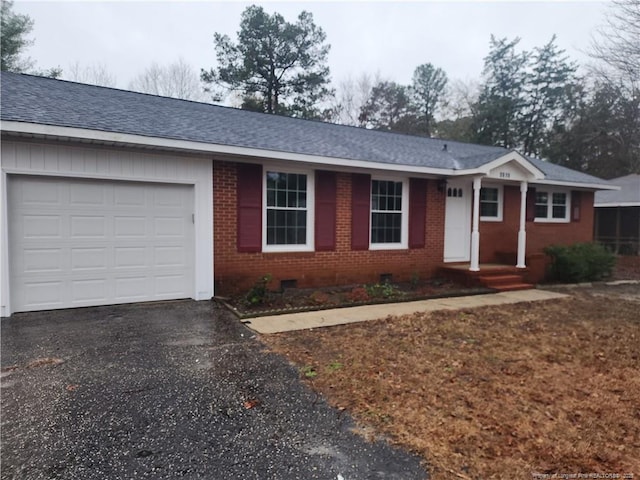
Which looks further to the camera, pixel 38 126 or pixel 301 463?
pixel 38 126

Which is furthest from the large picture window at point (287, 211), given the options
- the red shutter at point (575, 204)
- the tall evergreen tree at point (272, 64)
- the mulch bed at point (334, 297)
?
the tall evergreen tree at point (272, 64)

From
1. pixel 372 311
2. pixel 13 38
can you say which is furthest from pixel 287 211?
pixel 13 38

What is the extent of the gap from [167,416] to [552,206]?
41.7ft

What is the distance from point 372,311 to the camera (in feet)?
21.9

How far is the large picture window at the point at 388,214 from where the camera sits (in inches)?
359

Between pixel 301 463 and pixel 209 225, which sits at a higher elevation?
pixel 209 225

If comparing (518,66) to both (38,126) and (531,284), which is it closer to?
(531,284)

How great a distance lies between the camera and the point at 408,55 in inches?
1270

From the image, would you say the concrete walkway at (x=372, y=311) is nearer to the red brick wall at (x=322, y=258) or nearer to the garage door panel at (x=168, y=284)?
the red brick wall at (x=322, y=258)

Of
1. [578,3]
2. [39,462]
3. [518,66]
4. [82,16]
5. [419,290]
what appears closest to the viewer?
[39,462]

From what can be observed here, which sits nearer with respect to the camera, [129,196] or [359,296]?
[129,196]

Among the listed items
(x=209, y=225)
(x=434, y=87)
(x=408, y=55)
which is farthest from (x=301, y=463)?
(x=408, y=55)

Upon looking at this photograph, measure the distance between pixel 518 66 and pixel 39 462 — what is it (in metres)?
34.0

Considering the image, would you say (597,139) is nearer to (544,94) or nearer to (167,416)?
(544,94)
